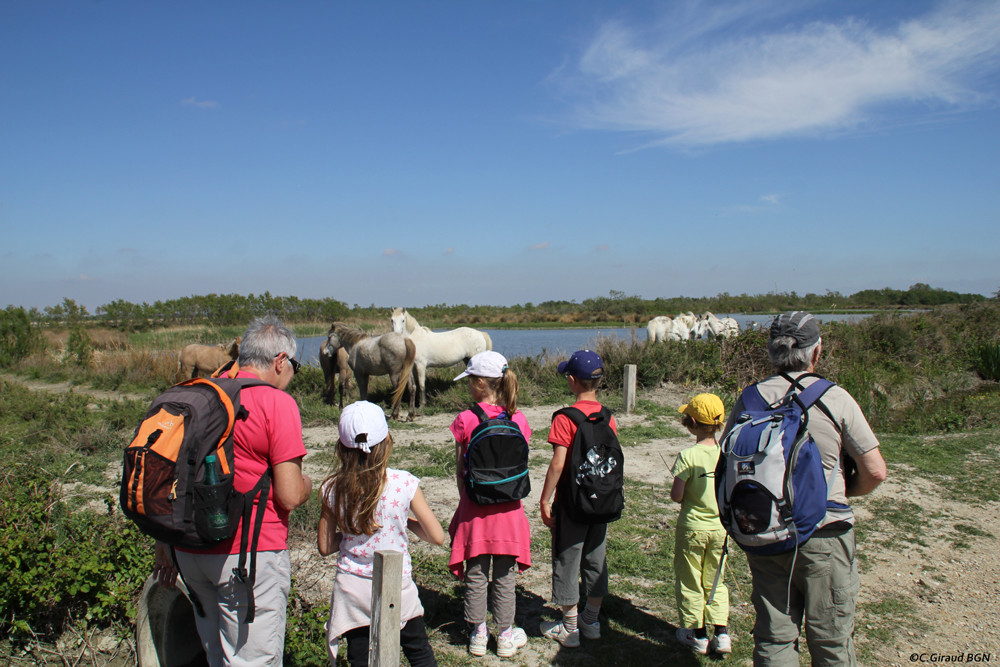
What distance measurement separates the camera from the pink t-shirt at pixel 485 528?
316cm

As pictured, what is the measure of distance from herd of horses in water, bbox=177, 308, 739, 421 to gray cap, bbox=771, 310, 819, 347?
8.40 m

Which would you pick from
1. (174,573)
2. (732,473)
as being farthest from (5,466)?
(732,473)

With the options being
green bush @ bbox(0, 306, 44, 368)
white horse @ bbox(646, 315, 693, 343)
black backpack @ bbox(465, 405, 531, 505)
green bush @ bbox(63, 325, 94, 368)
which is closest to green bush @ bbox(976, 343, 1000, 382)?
white horse @ bbox(646, 315, 693, 343)

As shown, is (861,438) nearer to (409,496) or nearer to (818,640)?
(818,640)

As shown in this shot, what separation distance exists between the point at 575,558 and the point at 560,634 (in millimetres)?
550

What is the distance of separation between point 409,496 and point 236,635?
0.87m

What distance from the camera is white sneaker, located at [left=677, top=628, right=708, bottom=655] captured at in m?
3.41

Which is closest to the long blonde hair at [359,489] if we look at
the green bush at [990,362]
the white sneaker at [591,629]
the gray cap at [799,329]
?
the white sneaker at [591,629]

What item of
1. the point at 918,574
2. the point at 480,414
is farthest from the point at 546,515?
the point at 918,574

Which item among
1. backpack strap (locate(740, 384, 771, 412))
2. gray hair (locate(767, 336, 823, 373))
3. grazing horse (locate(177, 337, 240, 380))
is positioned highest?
gray hair (locate(767, 336, 823, 373))

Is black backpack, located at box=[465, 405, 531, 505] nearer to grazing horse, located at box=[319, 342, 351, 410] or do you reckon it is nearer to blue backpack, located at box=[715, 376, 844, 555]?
blue backpack, located at box=[715, 376, 844, 555]

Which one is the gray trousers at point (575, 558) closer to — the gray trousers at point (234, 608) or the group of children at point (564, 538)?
the group of children at point (564, 538)

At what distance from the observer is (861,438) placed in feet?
7.80

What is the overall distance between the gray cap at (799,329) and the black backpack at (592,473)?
107 cm
